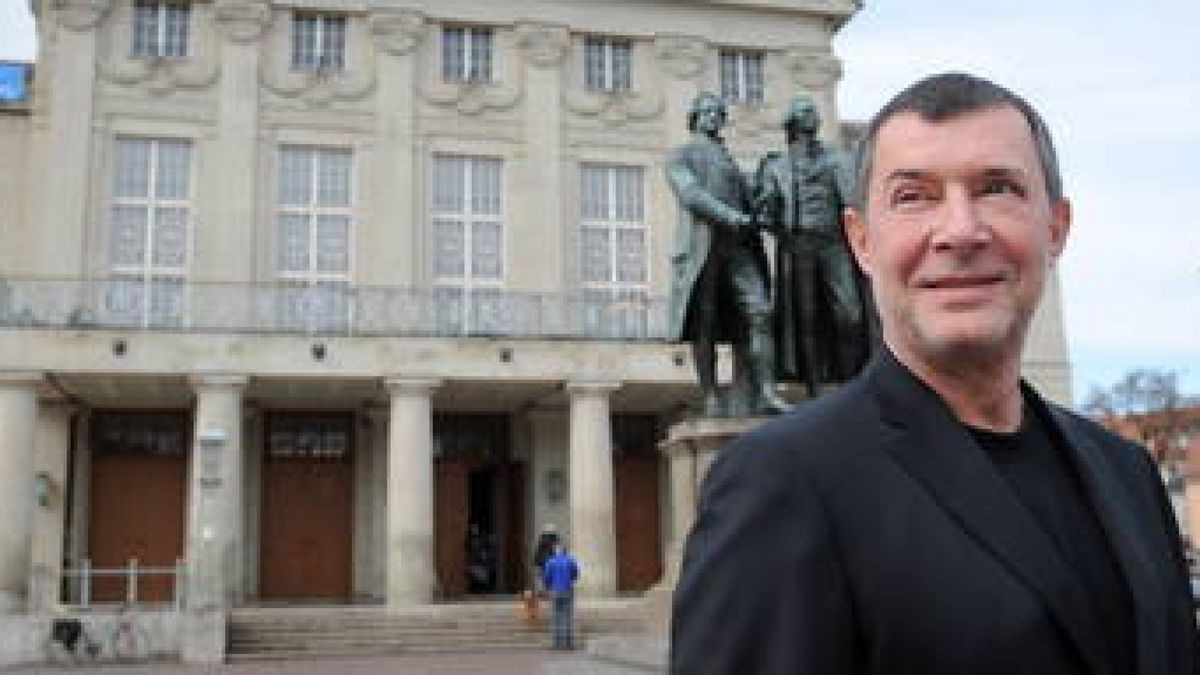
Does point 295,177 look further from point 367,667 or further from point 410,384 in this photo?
point 367,667

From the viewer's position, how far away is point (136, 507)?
29.6 meters

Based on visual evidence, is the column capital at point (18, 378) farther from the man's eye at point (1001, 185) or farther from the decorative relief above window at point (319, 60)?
the man's eye at point (1001, 185)

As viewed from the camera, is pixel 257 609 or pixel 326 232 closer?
pixel 257 609

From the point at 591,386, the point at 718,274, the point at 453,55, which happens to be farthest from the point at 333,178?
the point at 718,274

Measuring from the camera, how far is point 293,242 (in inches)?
1219

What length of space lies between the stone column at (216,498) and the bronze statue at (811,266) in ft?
44.3

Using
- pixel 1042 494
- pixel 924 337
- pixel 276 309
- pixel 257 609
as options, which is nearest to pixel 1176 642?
pixel 1042 494

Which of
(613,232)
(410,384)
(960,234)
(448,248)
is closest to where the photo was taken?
(960,234)

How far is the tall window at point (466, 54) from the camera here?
32.7 m

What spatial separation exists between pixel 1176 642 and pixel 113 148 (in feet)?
101

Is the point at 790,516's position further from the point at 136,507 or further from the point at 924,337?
the point at 136,507

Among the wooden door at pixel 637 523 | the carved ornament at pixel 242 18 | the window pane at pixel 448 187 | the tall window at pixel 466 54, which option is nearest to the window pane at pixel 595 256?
the window pane at pixel 448 187

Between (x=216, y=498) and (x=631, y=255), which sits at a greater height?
(x=631, y=255)

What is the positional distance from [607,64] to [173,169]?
1033 centimetres
